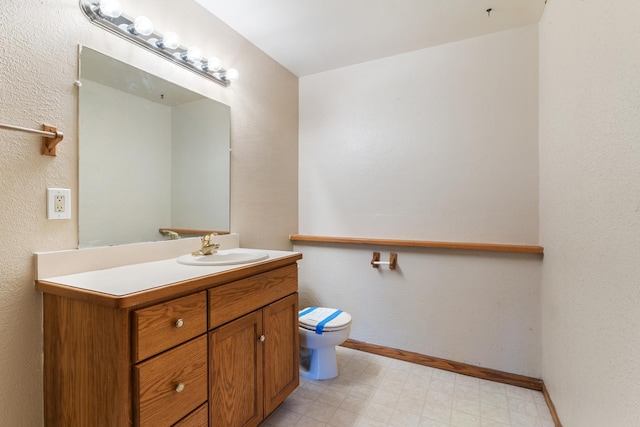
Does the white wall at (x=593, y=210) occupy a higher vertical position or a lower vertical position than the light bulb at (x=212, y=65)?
lower

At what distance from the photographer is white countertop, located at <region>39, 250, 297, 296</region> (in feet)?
3.09

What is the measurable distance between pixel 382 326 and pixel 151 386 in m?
1.70

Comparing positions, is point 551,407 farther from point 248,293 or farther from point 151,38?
point 151,38

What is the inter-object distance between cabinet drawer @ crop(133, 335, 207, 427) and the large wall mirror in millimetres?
603

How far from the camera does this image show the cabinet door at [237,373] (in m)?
1.16

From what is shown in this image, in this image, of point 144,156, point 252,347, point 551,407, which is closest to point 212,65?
point 144,156

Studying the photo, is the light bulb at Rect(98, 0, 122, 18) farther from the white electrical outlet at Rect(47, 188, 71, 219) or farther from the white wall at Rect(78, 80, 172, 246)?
the white electrical outlet at Rect(47, 188, 71, 219)

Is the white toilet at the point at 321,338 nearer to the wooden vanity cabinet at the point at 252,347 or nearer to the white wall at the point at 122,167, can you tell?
the wooden vanity cabinet at the point at 252,347

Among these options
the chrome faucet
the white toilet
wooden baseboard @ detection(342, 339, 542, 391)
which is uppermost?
the chrome faucet

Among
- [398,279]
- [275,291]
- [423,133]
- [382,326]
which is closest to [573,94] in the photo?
[423,133]

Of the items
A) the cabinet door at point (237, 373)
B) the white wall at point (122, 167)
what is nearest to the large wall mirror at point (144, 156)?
the white wall at point (122, 167)

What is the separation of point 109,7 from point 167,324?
1.25m

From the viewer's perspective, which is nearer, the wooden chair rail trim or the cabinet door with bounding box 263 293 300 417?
the cabinet door with bounding box 263 293 300 417

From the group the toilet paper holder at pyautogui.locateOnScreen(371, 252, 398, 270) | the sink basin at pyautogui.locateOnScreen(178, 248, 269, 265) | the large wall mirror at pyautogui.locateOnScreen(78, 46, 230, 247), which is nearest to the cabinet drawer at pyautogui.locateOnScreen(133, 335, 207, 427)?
the sink basin at pyautogui.locateOnScreen(178, 248, 269, 265)
